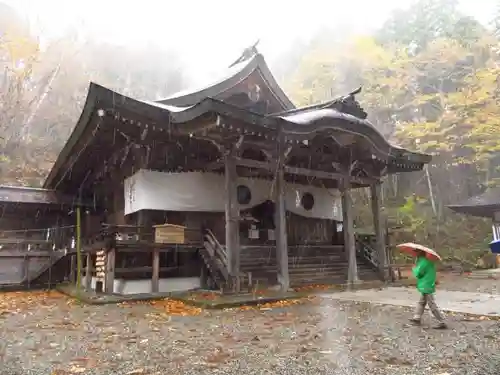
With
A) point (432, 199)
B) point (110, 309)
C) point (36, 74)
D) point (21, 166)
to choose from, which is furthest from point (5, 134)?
point (432, 199)

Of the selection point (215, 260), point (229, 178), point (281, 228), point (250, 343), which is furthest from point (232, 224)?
point (250, 343)

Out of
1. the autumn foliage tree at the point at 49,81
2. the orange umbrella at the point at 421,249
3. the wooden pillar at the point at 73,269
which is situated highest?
the autumn foliage tree at the point at 49,81

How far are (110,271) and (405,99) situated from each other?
2400cm

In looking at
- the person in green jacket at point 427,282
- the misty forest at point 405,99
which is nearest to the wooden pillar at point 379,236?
the person in green jacket at point 427,282

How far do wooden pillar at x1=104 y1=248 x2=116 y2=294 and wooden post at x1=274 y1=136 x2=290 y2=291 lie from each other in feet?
13.1

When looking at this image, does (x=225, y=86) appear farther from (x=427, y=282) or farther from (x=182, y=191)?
(x=427, y=282)

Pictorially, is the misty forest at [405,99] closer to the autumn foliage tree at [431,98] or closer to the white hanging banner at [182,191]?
the autumn foliage tree at [431,98]

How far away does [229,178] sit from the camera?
31.0 feet

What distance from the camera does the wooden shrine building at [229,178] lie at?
9211 millimetres

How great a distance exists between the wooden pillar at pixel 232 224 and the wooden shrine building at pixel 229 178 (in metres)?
0.02

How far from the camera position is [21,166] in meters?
25.5

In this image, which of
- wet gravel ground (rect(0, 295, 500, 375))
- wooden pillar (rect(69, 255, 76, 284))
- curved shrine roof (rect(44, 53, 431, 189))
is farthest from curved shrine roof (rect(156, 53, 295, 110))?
wet gravel ground (rect(0, 295, 500, 375))

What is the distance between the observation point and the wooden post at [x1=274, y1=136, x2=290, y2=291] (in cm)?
982

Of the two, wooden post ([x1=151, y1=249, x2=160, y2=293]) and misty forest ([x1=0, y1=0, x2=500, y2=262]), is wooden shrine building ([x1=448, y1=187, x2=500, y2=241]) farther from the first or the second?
wooden post ([x1=151, y1=249, x2=160, y2=293])
